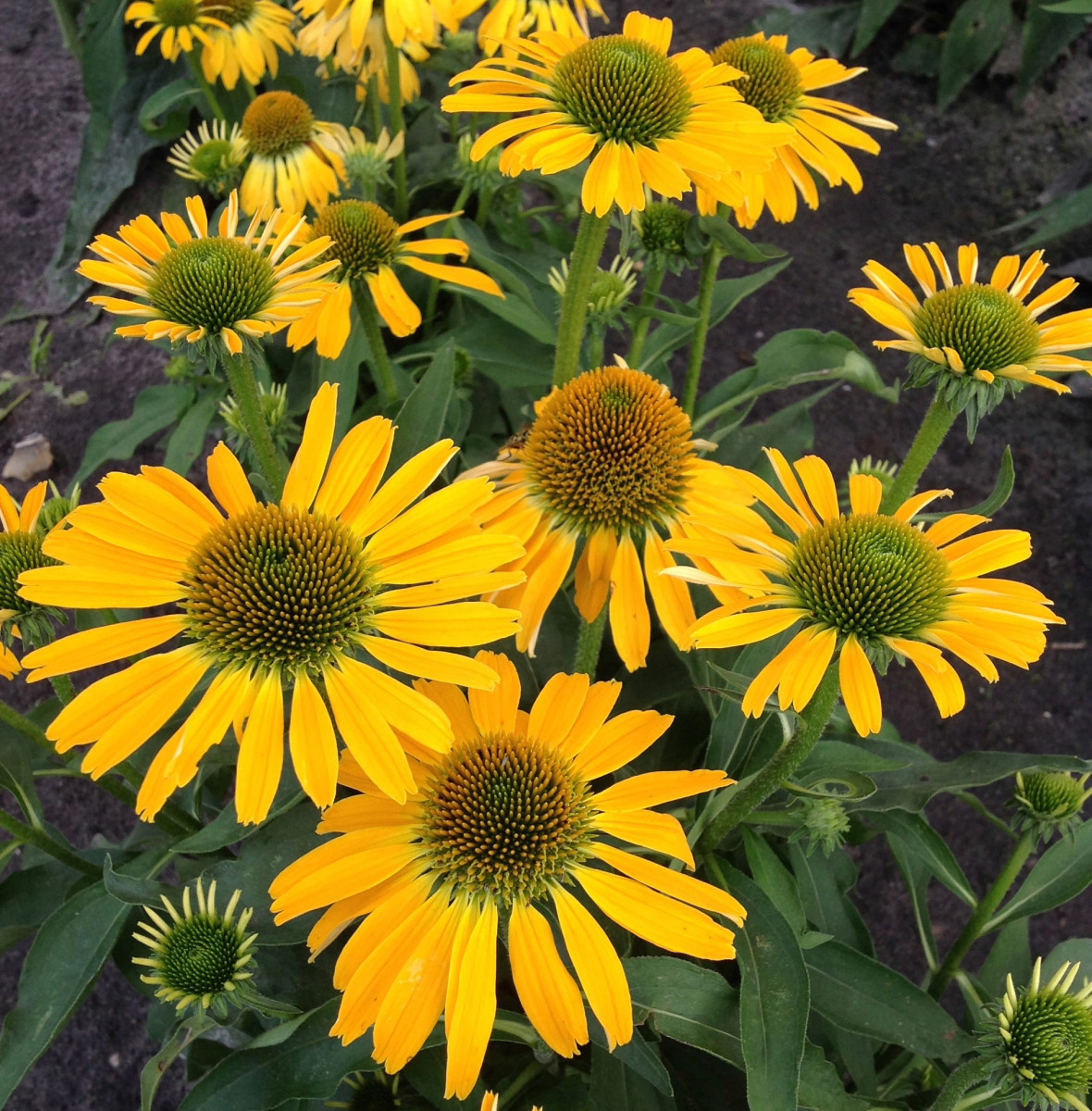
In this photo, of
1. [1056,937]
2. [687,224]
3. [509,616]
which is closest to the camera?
[509,616]

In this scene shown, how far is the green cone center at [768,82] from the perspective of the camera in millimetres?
1316

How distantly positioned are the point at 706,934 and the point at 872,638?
0.30 m

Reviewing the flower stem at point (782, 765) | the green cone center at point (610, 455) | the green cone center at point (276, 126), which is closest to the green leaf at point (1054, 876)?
the flower stem at point (782, 765)

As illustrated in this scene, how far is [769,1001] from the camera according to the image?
3.19ft

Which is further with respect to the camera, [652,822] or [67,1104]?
[67,1104]

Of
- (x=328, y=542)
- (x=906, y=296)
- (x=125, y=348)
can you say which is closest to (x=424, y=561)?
(x=328, y=542)

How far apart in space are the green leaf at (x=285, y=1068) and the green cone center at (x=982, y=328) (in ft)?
3.27

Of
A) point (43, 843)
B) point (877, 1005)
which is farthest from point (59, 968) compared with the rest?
point (877, 1005)

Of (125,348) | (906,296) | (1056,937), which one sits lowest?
(1056,937)

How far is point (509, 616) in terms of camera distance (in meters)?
0.78

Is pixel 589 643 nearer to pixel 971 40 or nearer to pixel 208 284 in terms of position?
pixel 208 284

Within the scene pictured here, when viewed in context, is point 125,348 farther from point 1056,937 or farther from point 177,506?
point 1056,937

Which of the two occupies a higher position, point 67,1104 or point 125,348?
point 125,348

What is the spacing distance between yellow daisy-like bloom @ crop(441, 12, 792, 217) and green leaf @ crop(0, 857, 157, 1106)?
3.31ft
